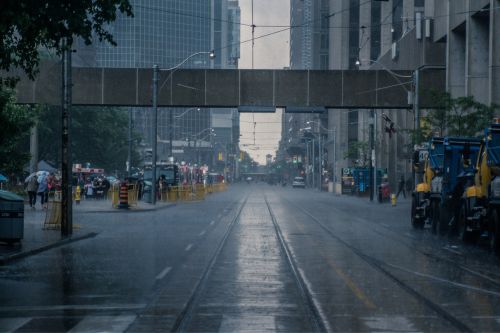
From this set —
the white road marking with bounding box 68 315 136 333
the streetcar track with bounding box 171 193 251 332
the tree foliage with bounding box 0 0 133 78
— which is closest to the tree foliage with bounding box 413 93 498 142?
the streetcar track with bounding box 171 193 251 332

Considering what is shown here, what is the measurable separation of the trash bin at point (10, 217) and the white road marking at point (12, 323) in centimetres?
1037

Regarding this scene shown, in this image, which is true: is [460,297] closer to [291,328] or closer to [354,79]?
[291,328]

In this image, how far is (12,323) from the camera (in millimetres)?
11250

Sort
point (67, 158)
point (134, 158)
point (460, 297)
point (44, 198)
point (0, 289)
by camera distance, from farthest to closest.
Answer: point (134, 158) < point (44, 198) < point (67, 158) < point (0, 289) < point (460, 297)

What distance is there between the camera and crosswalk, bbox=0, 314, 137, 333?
1069 cm

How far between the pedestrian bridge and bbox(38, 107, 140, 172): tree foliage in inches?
907

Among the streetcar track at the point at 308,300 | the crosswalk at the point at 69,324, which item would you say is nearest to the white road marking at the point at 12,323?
the crosswalk at the point at 69,324

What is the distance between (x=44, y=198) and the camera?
45.9m

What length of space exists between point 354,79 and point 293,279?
119 feet

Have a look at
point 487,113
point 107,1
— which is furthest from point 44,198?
point 107,1

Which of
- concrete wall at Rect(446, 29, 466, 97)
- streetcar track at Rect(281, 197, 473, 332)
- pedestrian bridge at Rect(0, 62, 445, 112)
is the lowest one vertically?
streetcar track at Rect(281, 197, 473, 332)

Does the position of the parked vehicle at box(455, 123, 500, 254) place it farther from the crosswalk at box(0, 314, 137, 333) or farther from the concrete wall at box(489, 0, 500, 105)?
the concrete wall at box(489, 0, 500, 105)

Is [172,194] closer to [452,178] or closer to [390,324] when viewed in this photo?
[452,178]

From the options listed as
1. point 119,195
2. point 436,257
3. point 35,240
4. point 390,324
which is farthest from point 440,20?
point 390,324
